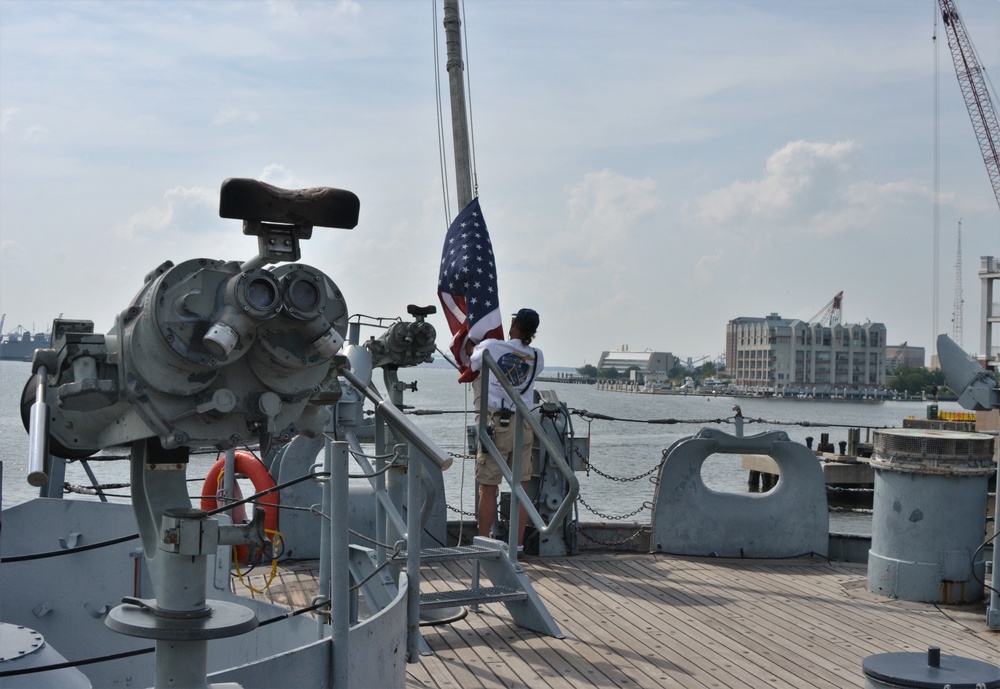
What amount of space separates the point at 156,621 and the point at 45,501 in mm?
3374

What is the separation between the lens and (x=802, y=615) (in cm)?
642

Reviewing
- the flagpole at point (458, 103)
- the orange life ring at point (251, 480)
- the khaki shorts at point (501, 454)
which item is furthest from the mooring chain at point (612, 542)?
the flagpole at point (458, 103)

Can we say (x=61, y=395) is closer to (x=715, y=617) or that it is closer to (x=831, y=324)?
(x=715, y=617)

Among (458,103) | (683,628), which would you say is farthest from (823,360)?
(683,628)

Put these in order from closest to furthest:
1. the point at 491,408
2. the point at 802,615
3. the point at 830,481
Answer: the point at 802,615 < the point at 491,408 < the point at 830,481

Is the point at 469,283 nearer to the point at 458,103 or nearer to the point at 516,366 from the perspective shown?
the point at 516,366

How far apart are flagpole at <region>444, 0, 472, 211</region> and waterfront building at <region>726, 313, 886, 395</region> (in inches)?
5714

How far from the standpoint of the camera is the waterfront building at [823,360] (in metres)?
151

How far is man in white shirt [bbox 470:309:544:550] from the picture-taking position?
711 cm

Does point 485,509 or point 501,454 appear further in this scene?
point 485,509

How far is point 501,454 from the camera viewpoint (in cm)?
715

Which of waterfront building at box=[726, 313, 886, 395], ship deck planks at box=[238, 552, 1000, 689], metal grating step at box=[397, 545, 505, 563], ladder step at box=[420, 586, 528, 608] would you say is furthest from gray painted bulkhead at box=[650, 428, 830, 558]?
waterfront building at box=[726, 313, 886, 395]

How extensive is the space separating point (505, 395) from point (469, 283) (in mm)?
1367

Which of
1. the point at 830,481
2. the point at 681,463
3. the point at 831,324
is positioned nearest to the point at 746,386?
the point at 831,324
